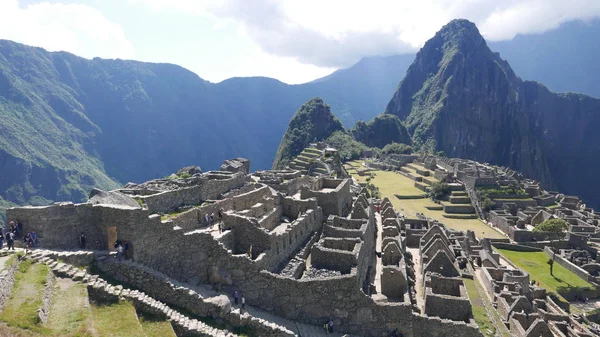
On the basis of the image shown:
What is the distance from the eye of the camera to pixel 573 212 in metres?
72.9

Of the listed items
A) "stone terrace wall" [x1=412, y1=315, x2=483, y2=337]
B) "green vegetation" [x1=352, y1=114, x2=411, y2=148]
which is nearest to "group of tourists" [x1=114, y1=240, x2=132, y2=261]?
"stone terrace wall" [x1=412, y1=315, x2=483, y2=337]

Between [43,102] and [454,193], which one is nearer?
[454,193]

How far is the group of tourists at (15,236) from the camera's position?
1525 cm

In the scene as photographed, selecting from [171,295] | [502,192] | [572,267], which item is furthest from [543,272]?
[171,295]

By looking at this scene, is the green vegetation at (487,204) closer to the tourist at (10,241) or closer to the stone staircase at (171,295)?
the stone staircase at (171,295)

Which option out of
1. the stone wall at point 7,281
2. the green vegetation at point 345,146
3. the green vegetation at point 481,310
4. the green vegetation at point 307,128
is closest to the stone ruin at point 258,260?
the green vegetation at point 481,310

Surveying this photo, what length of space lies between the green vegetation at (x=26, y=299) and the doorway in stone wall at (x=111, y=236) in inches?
115

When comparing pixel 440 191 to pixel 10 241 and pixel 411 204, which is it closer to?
pixel 411 204

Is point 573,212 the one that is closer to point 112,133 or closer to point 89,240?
point 89,240

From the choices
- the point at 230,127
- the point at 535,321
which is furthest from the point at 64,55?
the point at 535,321

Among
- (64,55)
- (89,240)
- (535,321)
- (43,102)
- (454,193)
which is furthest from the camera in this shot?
(64,55)

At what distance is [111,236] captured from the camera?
17016 millimetres

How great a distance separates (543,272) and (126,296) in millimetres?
48801

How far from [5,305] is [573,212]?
83.6 m
